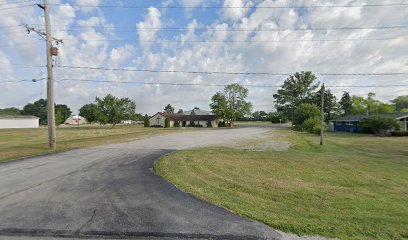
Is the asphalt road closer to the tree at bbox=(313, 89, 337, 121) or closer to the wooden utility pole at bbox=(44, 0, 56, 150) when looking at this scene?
the wooden utility pole at bbox=(44, 0, 56, 150)

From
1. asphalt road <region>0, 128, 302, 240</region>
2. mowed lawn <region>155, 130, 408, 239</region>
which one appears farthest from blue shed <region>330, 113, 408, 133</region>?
asphalt road <region>0, 128, 302, 240</region>

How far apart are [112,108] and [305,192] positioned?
62.7 meters

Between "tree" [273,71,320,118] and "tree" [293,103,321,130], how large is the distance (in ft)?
59.3

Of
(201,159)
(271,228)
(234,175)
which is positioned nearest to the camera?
(271,228)

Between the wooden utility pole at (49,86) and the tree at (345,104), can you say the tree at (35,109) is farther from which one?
the tree at (345,104)

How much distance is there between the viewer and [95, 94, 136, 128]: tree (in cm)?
6216

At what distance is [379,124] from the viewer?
37.8 meters

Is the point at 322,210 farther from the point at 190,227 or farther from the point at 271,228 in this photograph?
the point at 190,227

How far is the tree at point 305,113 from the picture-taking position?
47.3 meters

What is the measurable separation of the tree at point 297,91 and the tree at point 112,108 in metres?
45.3

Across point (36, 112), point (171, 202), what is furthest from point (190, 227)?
point (36, 112)

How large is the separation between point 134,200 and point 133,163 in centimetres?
505

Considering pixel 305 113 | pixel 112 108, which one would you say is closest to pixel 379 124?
pixel 305 113

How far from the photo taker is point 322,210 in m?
5.32
